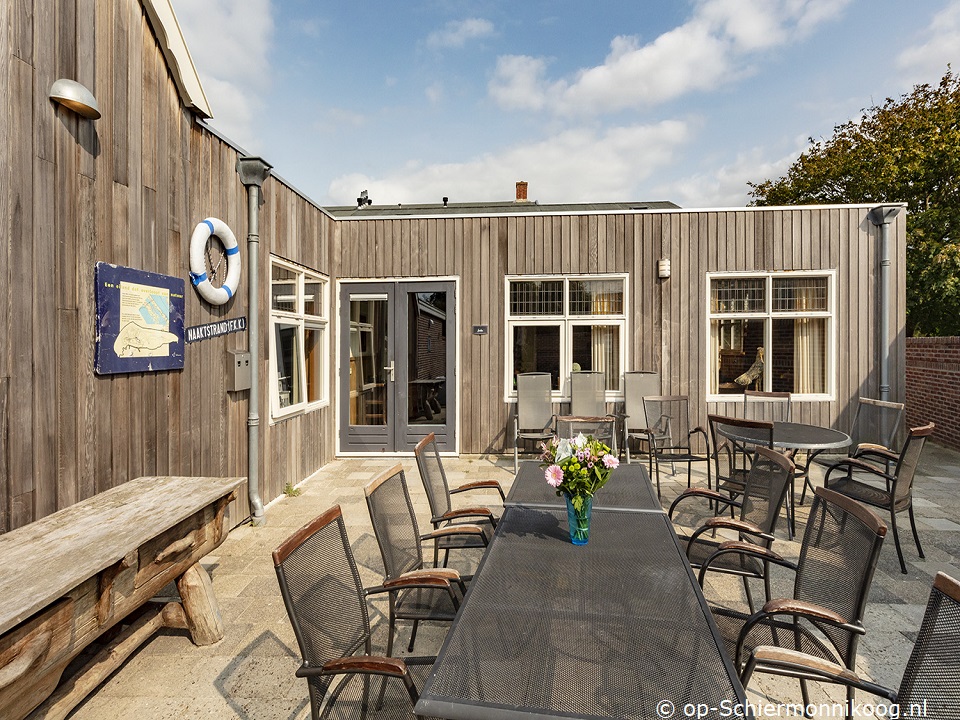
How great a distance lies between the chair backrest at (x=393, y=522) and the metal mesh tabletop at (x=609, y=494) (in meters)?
0.51

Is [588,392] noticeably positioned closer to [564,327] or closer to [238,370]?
[564,327]

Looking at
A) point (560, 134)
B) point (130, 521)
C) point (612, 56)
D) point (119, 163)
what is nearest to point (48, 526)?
point (130, 521)

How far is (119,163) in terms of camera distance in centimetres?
286

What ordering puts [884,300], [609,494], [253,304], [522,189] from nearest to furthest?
[609,494], [253,304], [884,300], [522,189]

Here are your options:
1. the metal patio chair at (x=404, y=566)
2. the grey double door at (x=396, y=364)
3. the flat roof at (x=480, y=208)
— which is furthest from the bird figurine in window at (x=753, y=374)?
the metal patio chair at (x=404, y=566)

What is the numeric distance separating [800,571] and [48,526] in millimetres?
3185

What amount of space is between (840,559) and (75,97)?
Result: 4000 millimetres

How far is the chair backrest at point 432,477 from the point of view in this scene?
2.55 metres

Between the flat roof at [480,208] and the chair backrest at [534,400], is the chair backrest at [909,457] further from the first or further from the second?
the flat roof at [480,208]

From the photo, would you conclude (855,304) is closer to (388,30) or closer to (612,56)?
(612,56)

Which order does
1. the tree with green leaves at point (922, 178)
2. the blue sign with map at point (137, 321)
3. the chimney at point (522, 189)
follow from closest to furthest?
1. the blue sign with map at point (137, 321)
2. the tree with green leaves at point (922, 178)
3. the chimney at point (522, 189)

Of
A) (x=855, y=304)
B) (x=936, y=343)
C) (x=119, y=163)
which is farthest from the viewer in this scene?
(x=936, y=343)

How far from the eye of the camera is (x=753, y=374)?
6.36 meters

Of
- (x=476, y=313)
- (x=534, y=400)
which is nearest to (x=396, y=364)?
(x=476, y=313)
